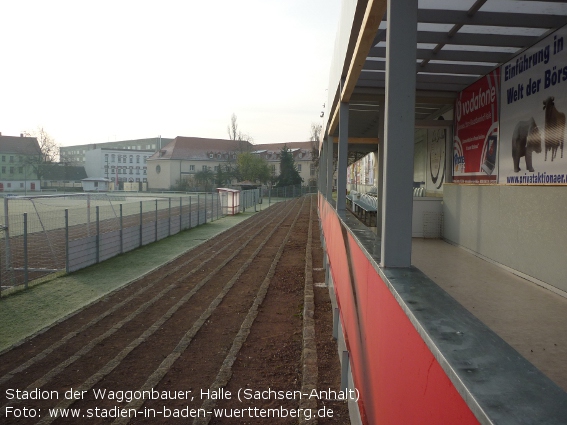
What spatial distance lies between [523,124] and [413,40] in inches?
181

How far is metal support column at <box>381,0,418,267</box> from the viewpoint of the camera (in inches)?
102

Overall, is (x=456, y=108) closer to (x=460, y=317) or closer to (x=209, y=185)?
(x=460, y=317)

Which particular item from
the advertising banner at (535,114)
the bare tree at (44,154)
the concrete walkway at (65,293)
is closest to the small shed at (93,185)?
the bare tree at (44,154)

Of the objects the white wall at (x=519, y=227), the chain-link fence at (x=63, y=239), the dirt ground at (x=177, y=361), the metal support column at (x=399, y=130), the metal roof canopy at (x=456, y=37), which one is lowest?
the dirt ground at (x=177, y=361)

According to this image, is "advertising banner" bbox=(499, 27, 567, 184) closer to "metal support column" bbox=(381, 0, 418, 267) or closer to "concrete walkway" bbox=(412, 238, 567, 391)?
"concrete walkway" bbox=(412, 238, 567, 391)

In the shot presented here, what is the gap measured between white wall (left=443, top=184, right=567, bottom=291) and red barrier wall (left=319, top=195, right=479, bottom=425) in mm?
2180

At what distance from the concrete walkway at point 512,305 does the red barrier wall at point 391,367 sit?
1011 millimetres

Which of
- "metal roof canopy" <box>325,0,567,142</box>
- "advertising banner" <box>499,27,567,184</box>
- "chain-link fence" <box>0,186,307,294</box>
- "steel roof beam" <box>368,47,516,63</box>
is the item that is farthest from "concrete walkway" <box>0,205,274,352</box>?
"advertising banner" <box>499,27,567,184</box>

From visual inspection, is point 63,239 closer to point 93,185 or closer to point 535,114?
point 535,114

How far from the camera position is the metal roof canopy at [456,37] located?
16.4 feet

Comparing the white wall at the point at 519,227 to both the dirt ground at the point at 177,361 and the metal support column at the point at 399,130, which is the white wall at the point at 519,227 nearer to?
the dirt ground at the point at 177,361

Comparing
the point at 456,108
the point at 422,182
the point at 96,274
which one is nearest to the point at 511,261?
the point at 456,108

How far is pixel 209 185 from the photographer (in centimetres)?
8162

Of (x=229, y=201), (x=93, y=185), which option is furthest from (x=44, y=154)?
(x=229, y=201)
